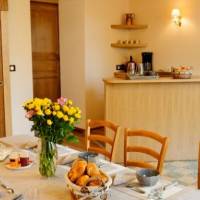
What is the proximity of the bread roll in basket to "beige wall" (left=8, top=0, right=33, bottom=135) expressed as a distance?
320cm

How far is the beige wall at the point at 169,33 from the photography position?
5.54 meters

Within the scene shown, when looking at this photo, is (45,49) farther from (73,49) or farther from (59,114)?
(59,114)

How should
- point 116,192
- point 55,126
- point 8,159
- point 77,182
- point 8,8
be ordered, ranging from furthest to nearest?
point 8,8
point 8,159
point 55,126
point 116,192
point 77,182

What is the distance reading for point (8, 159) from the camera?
2.32 metres

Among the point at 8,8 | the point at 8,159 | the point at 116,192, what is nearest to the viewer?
the point at 116,192

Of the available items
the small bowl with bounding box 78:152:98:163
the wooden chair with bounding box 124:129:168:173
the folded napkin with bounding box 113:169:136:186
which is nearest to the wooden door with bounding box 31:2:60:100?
the wooden chair with bounding box 124:129:168:173

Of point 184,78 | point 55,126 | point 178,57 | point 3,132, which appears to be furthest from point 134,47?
point 55,126

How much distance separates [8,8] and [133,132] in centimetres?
295

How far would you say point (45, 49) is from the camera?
630 cm

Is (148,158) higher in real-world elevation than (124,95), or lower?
lower

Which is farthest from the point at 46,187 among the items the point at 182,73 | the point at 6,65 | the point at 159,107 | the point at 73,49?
the point at 73,49

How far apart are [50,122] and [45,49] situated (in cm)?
461

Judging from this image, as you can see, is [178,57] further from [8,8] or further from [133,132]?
[133,132]

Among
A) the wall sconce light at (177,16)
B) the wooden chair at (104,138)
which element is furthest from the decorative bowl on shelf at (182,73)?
the wooden chair at (104,138)
